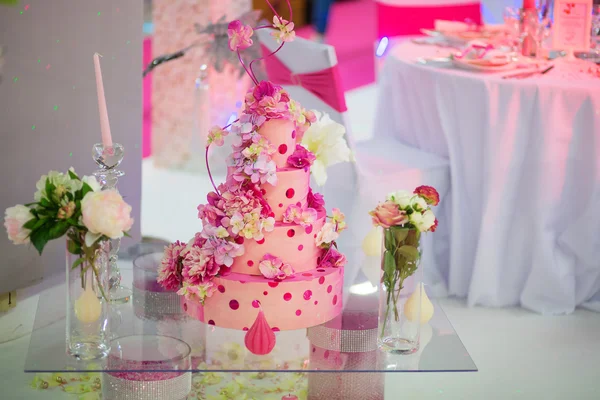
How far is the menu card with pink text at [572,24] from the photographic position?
3455 millimetres

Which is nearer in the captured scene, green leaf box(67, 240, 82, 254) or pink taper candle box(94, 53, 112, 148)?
green leaf box(67, 240, 82, 254)

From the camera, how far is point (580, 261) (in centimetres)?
328

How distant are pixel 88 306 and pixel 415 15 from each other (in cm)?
386

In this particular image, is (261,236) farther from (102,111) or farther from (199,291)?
(102,111)

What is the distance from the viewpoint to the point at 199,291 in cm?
213

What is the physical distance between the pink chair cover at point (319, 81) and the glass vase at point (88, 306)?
131 centimetres

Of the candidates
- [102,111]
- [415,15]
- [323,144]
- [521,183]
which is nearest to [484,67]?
[521,183]

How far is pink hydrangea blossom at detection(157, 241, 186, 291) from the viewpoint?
7.28 ft

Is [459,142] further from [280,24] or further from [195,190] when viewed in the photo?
[195,190]

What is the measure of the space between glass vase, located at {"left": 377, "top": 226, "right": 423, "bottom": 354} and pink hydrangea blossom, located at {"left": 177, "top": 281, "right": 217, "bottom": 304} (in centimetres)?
42

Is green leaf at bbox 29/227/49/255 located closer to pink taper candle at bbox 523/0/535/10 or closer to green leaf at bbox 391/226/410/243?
green leaf at bbox 391/226/410/243

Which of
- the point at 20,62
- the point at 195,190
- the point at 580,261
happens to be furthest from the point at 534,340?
the point at 195,190

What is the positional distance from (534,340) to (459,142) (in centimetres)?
80

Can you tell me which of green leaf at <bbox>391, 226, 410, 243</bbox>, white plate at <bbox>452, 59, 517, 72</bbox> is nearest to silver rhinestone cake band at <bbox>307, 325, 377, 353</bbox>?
green leaf at <bbox>391, 226, 410, 243</bbox>
